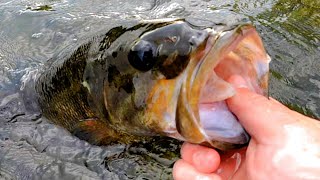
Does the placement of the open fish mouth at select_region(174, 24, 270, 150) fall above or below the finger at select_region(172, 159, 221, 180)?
above

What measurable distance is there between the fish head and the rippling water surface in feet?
0.62

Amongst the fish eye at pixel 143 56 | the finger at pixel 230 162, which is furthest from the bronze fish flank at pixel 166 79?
the finger at pixel 230 162

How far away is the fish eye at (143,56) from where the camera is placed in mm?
2793

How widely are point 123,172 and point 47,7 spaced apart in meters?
3.15

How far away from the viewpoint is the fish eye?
2.79 meters

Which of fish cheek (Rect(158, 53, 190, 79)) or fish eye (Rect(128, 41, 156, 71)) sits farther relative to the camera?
fish eye (Rect(128, 41, 156, 71))

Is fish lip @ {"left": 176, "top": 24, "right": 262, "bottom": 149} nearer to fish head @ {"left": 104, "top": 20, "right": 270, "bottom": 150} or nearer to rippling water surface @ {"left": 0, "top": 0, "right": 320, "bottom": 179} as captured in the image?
fish head @ {"left": 104, "top": 20, "right": 270, "bottom": 150}

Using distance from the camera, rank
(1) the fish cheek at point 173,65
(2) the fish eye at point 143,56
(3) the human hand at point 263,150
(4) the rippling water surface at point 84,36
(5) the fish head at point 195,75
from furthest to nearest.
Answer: (4) the rippling water surface at point 84,36, (2) the fish eye at point 143,56, (1) the fish cheek at point 173,65, (5) the fish head at point 195,75, (3) the human hand at point 263,150

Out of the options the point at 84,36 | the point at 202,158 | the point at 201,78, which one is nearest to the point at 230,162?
the point at 202,158

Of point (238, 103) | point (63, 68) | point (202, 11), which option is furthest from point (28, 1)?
point (238, 103)

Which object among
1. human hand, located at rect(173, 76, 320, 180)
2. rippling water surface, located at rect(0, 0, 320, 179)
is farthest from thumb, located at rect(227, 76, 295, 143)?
rippling water surface, located at rect(0, 0, 320, 179)

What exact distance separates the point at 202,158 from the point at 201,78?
0.40 m

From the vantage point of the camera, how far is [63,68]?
383 cm

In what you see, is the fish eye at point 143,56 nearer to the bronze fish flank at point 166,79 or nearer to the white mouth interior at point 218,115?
the bronze fish flank at point 166,79
